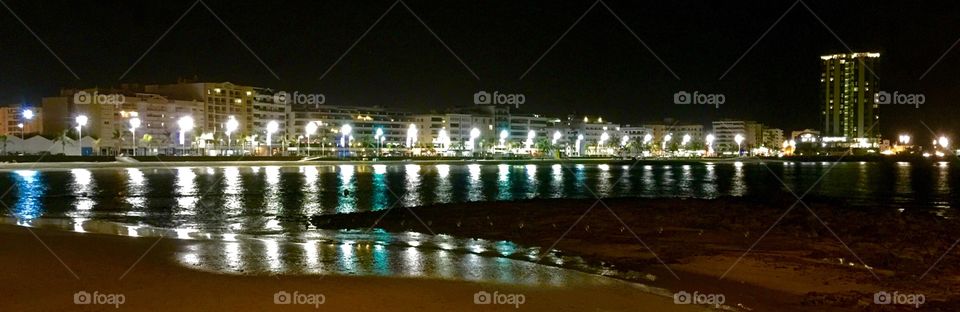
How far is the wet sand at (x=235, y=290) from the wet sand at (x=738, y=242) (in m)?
2.25

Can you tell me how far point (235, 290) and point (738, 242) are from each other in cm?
1081

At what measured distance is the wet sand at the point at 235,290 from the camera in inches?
340

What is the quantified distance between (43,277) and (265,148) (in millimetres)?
130704

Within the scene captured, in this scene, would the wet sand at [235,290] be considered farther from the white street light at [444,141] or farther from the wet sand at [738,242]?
the white street light at [444,141]

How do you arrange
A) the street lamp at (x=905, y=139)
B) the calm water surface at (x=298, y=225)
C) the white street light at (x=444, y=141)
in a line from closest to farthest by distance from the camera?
the calm water surface at (x=298, y=225)
the white street light at (x=444, y=141)
the street lamp at (x=905, y=139)

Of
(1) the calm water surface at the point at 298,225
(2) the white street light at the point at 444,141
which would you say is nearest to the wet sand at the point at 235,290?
(1) the calm water surface at the point at 298,225

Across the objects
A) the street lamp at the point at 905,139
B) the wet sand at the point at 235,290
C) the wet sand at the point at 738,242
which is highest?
the street lamp at the point at 905,139

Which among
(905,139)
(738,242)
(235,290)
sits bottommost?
(738,242)

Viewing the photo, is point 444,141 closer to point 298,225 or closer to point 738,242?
point 298,225

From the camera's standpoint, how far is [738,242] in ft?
52.5

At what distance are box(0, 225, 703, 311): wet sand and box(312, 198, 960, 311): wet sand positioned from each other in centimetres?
225

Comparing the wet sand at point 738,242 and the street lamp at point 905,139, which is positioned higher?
the street lamp at point 905,139

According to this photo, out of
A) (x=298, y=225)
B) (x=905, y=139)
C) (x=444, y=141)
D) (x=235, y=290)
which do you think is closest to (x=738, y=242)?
(x=235, y=290)

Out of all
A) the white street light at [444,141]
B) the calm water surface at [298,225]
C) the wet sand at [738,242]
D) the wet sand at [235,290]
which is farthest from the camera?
the white street light at [444,141]
